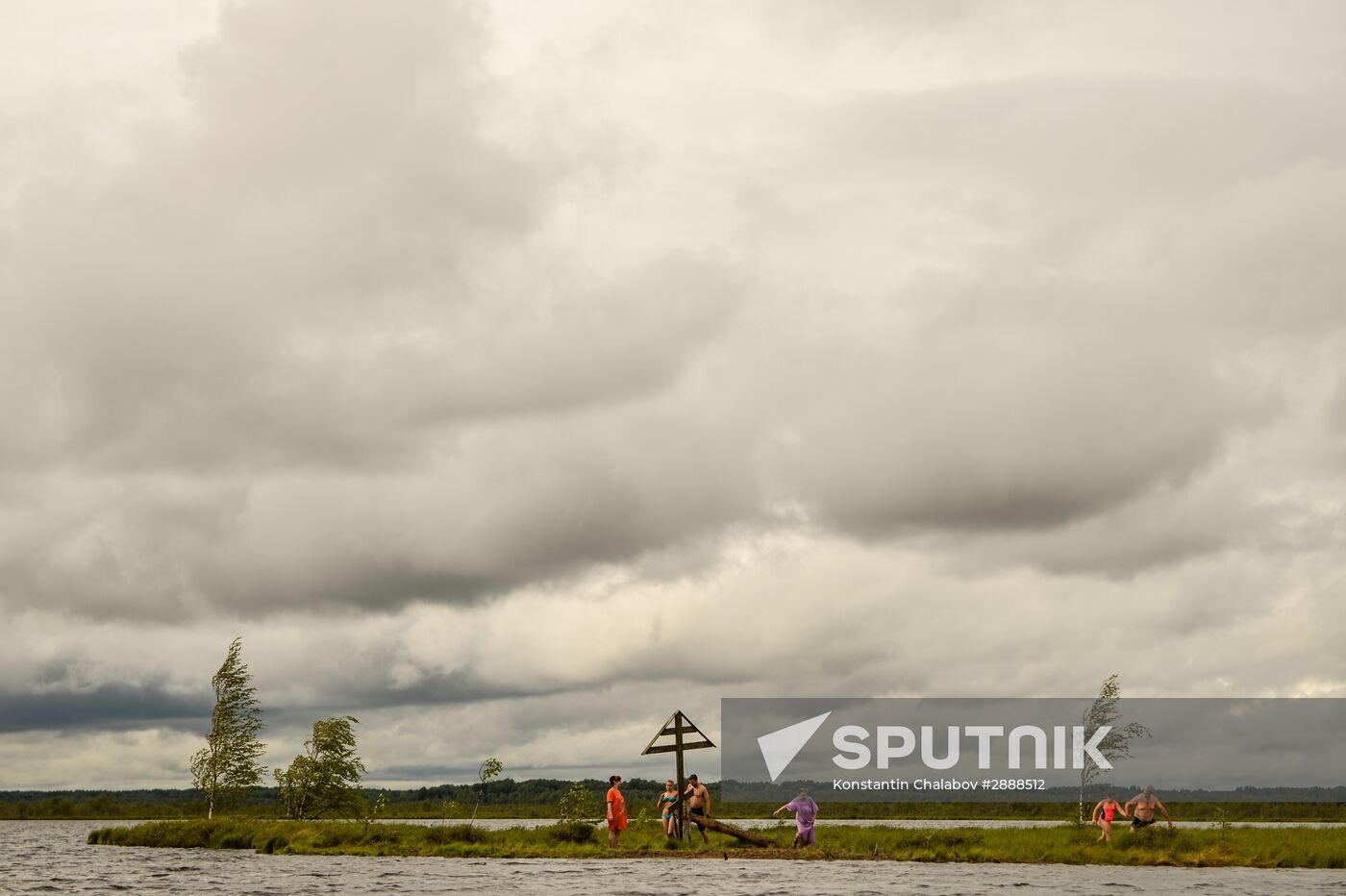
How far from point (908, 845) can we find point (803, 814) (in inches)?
216

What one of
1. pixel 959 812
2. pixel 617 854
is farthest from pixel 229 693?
pixel 959 812

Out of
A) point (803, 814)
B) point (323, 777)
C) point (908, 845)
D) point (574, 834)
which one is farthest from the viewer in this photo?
point (323, 777)

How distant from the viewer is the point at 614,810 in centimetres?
5359

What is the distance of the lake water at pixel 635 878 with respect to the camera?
41.7 meters

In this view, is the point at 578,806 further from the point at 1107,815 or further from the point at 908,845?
the point at 1107,815

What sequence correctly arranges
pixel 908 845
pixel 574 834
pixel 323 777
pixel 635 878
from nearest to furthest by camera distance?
1. pixel 635 878
2. pixel 908 845
3. pixel 574 834
4. pixel 323 777

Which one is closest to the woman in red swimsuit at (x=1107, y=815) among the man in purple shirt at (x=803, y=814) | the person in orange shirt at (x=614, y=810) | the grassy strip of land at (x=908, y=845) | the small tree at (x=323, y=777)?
the grassy strip of land at (x=908, y=845)

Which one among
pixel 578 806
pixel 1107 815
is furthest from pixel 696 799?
pixel 1107 815

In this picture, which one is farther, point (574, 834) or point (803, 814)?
point (574, 834)

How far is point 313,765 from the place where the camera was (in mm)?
105500

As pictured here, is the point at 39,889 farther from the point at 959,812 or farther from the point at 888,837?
the point at 959,812

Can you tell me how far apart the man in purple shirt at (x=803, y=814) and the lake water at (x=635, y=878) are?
1048 millimetres

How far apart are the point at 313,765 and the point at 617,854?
5974cm

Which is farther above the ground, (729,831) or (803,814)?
(803,814)
